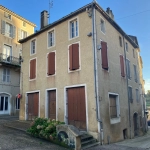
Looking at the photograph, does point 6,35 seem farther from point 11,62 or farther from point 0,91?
point 0,91

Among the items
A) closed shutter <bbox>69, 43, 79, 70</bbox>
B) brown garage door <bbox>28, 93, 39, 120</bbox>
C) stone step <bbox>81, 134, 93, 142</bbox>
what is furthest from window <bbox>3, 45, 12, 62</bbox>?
stone step <bbox>81, 134, 93, 142</bbox>

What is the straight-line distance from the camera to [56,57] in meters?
12.0

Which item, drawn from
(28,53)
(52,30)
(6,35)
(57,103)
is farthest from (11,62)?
(57,103)

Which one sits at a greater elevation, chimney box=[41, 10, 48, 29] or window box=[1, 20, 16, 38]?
window box=[1, 20, 16, 38]

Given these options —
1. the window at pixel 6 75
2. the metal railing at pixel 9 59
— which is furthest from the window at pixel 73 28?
the window at pixel 6 75

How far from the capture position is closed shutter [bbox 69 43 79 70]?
10547 millimetres

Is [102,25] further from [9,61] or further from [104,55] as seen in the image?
[9,61]

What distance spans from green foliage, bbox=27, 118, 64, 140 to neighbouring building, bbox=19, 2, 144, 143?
1719 millimetres

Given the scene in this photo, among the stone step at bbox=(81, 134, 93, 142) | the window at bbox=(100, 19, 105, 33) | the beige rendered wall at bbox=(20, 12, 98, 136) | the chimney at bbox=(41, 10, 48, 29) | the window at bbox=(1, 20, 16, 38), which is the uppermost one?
the window at bbox=(1, 20, 16, 38)

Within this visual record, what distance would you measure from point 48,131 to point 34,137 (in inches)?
43.4

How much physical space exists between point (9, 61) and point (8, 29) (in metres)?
4.33

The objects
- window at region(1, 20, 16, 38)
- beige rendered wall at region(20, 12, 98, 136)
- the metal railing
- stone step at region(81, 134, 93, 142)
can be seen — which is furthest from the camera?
window at region(1, 20, 16, 38)

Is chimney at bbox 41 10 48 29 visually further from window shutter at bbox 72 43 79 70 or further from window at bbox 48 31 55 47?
window shutter at bbox 72 43 79 70

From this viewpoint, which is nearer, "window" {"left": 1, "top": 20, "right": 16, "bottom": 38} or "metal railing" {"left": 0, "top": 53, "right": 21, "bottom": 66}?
"metal railing" {"left": 0, "top": 53, "right": 21, "bottom": 66}
